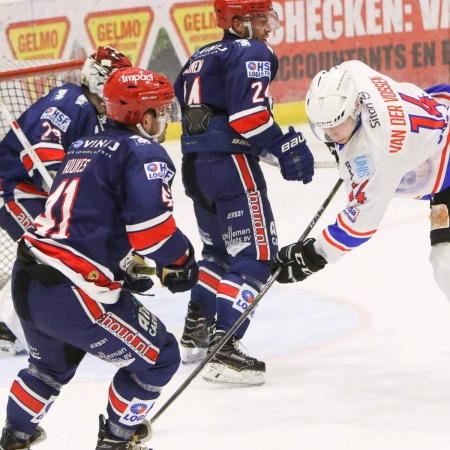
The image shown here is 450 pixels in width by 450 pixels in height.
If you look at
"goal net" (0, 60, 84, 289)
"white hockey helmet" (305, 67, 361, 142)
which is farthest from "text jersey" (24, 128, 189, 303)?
"goal net" (0, 60, 84, 289)

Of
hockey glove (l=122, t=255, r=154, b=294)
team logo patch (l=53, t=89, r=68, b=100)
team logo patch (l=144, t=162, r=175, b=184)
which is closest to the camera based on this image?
team logo patch (l=144, t=162, r=175, b=184)

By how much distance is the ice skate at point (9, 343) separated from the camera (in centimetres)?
438

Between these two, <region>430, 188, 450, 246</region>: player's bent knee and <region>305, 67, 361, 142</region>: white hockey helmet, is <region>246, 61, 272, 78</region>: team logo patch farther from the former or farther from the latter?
<region>430, 188, 450, 246</region>: player's bent knee

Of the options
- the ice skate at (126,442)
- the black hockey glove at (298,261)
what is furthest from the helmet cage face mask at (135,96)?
the ice skate at (126,442)

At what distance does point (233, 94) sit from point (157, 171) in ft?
3.82

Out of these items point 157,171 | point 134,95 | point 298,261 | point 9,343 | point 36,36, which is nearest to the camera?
point 157,171

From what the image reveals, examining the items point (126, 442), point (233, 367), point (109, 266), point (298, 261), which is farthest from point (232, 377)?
point (109, 266)

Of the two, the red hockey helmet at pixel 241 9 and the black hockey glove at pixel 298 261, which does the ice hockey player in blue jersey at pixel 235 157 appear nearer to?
the red hockey helmet at pixel 241 9

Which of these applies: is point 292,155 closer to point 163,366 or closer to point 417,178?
point 417,178

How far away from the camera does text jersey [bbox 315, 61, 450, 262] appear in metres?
3.26

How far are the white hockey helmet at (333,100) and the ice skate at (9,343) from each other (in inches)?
67.2

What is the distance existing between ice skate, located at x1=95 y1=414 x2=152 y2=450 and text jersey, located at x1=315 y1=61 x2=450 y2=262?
0.79 metres

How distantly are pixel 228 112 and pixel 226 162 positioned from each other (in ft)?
0.62

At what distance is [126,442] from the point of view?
307 centimetres
